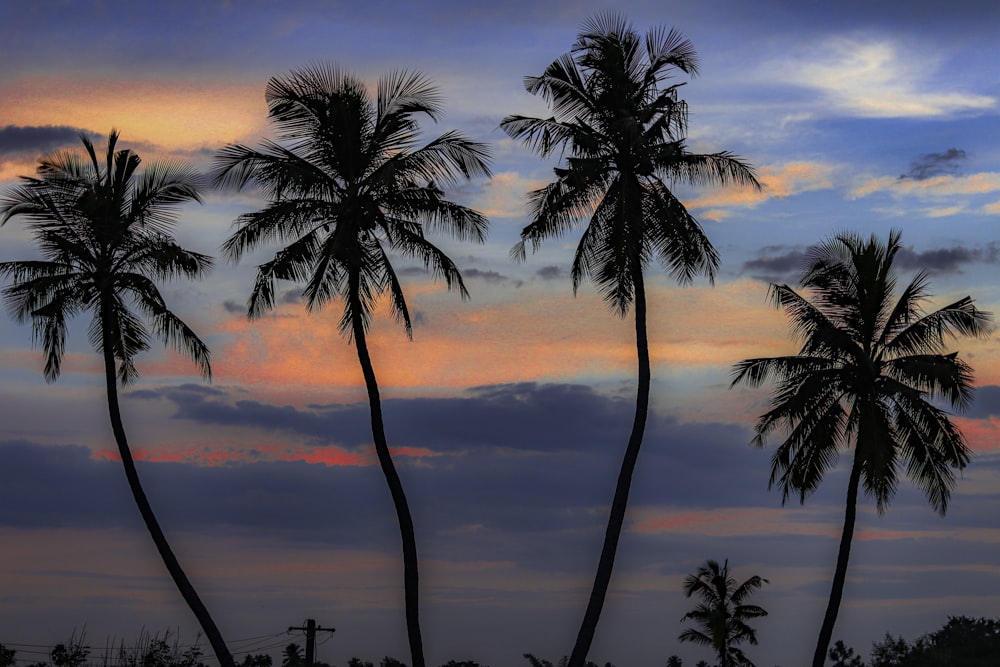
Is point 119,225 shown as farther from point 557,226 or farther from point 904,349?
point 904,349

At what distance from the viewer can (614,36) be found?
33219 mm

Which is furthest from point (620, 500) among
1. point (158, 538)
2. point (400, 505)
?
point (158, 538)

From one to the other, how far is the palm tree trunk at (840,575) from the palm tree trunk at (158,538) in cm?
1753

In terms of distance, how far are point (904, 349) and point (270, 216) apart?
18.9 meters

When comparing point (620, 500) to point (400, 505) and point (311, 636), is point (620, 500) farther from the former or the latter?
point (311, 636)

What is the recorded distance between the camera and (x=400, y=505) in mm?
33281

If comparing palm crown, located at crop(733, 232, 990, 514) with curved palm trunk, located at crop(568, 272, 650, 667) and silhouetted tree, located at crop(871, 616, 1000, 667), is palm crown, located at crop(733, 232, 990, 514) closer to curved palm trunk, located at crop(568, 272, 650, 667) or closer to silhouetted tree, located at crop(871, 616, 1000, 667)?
curved palm trunk, located at crop(568, 272, 650, 667)

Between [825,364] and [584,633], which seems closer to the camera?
[584,633]

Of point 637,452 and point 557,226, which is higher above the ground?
point 557,226

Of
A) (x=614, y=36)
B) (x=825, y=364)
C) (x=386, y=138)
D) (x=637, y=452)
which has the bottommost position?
(x=637, y=452)

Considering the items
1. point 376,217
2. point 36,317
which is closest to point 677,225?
point 376,217

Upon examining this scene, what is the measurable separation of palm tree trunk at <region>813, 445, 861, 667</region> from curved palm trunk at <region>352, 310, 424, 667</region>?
12539 mm

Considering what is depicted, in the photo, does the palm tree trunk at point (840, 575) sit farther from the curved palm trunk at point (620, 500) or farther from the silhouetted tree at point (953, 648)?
the silhouetted tree at point (953, 648)

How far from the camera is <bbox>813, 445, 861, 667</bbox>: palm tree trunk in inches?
1430
